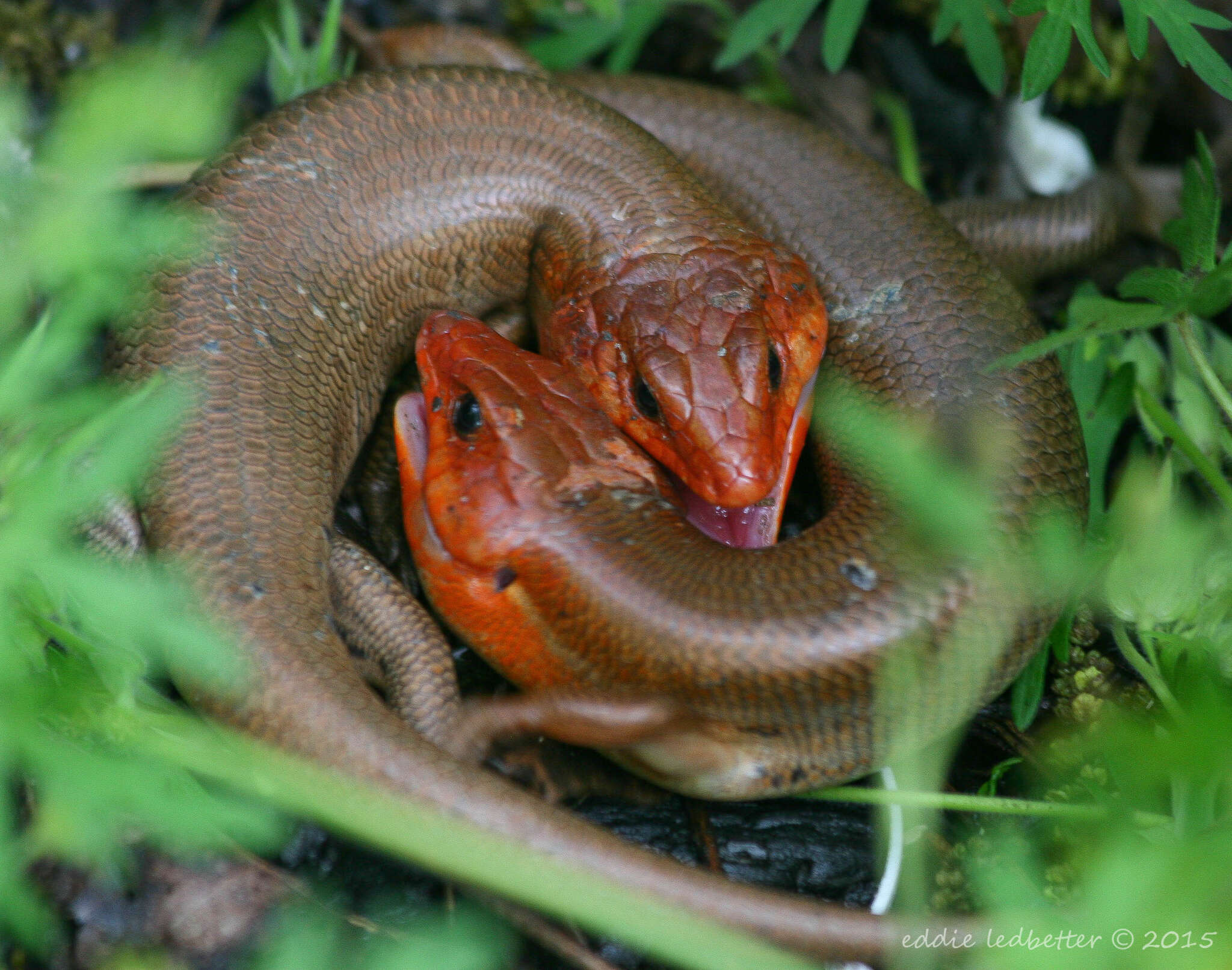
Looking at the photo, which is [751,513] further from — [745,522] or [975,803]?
→ [975,803]

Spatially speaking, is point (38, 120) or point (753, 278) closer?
point (753, 278)

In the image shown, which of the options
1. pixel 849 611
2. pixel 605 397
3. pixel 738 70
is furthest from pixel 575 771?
pixel 738 70

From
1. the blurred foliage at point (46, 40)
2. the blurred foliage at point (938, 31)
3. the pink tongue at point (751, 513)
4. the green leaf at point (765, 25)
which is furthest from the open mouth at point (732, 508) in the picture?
the blurred foliage at point (46, 40)

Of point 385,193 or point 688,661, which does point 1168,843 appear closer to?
point 688,661

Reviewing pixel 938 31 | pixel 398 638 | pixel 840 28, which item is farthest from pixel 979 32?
pixel 398 638

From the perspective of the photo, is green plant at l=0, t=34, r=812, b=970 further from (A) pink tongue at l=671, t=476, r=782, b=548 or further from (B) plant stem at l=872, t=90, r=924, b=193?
(B) plant stem at l=872, t=90, r=924, b=193

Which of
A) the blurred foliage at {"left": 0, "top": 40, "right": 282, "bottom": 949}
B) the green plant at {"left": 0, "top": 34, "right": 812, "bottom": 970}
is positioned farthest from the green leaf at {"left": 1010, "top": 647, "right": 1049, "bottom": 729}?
the blurred foliage at {"left": 0, "top": 40, "right": 282, "bottom": 949}
